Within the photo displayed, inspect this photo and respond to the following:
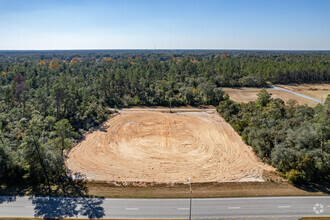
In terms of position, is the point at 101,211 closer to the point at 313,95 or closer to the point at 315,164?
the point at 315,164

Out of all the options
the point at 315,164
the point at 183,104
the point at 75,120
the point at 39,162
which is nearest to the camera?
the point at 39,162

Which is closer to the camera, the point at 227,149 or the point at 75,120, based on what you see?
the point at 227,149

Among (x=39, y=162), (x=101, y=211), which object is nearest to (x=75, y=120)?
(x=39, y=162)

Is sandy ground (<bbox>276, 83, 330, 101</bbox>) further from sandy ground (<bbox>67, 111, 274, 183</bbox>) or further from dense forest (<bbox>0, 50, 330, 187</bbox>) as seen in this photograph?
sandy ground (<bbox>67, 111, 274, 183</bbox>)

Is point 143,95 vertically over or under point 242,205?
over

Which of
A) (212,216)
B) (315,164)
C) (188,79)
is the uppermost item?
(188,79)

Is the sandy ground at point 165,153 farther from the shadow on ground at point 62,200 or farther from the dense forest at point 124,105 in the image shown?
the shadow on ground at point 62,200

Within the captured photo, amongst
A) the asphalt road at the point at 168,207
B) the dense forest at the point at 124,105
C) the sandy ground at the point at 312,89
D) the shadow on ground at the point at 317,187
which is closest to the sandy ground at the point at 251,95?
the dense forest at the point at 124,105

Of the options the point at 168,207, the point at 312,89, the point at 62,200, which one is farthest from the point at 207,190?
the point at 312,89
